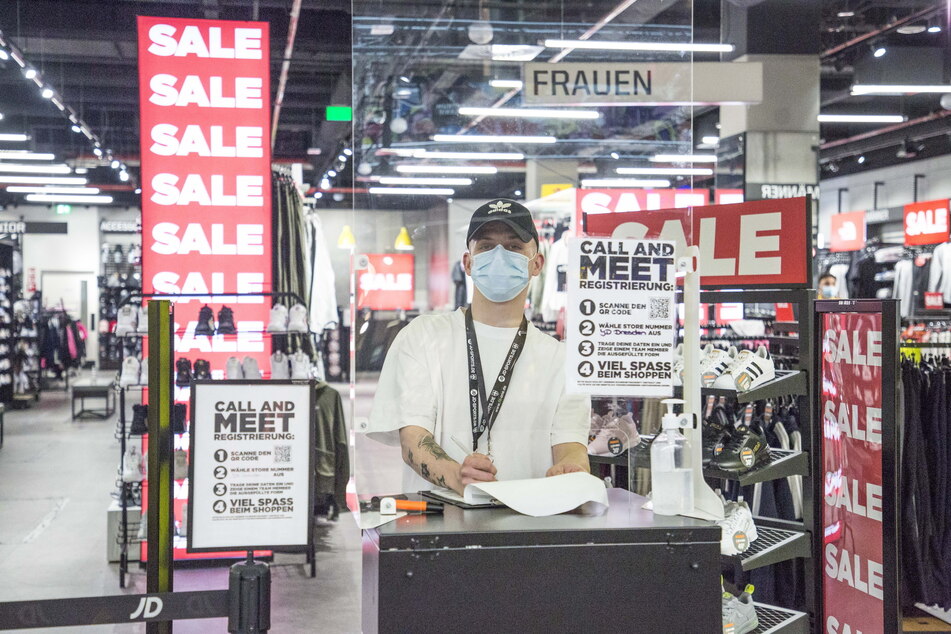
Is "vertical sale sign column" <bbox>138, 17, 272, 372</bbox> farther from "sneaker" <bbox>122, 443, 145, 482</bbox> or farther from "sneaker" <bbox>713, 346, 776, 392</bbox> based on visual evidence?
"sneaker" <bbox>713, 346, 776, 392</bbox>

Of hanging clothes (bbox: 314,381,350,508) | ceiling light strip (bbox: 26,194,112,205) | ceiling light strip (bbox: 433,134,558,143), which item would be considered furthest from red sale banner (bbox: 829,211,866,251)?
ceiling light strip (bbox: 26,194,112,205)

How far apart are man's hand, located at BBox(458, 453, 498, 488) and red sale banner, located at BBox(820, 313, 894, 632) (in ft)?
5.20

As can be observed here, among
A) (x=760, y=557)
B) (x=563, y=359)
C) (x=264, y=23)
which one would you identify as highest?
(x=264, y=23)

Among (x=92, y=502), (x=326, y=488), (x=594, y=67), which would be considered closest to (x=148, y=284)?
(x=326, y=488)

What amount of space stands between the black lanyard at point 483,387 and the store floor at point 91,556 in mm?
243

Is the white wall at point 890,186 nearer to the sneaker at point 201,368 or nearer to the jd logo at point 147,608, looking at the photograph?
the sneaker at point 201,368

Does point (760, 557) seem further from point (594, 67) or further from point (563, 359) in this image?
point (594, 67)

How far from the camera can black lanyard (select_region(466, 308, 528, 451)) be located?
2.27 metres

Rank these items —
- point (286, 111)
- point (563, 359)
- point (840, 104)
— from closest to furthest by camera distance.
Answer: point (563, 359)
point (840, 104)
point (286, 111)

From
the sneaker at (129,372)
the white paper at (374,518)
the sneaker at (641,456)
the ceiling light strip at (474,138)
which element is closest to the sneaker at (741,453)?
the sneaker at (641,456)

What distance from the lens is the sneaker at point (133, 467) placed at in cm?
509

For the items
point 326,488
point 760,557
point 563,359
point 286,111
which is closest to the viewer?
point 563,359

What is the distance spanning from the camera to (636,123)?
2773mm

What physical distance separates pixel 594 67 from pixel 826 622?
2018mm
